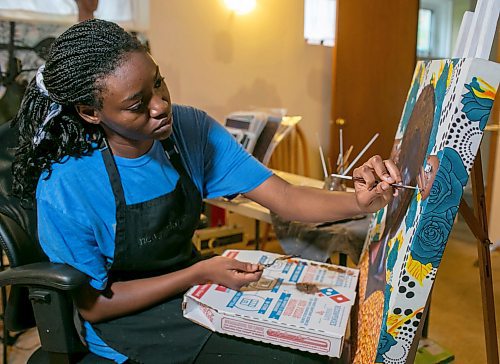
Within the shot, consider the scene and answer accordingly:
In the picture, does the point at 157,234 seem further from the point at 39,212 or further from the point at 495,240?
the point at 495,240

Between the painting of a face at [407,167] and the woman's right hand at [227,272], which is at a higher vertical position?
the painting of a face at [407,167]

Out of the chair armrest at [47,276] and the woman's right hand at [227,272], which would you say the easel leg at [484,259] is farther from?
the chair armrest at [47,276]

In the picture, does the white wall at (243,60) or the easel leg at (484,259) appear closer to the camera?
the easel leg at (484,259)

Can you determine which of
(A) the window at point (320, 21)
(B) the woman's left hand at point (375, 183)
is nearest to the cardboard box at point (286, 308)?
(B) the woman's left hand at point (375, 183)

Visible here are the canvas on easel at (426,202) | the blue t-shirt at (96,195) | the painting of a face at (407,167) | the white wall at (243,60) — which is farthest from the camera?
the white wall at (243,60)

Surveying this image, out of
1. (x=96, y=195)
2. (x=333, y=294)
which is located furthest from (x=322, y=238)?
(x=96, y=195)

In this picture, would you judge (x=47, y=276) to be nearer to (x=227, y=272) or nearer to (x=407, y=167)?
(x=227, y=272)

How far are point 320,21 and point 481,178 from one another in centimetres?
266

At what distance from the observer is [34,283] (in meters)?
0.91

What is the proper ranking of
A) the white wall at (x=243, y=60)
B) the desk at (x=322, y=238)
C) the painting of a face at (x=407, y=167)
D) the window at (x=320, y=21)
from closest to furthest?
the painting of a face at (x=407, y=167) → the desk at (x=322, y=238) → the white wall at (x=243, y=60) → the window at (x=320, y=21)

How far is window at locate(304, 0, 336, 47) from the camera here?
330 centimetres

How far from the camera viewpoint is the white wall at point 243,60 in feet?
9.43

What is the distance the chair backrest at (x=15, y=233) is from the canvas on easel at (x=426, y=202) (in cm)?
71

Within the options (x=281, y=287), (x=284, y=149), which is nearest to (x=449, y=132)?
(x=281, y=287)
